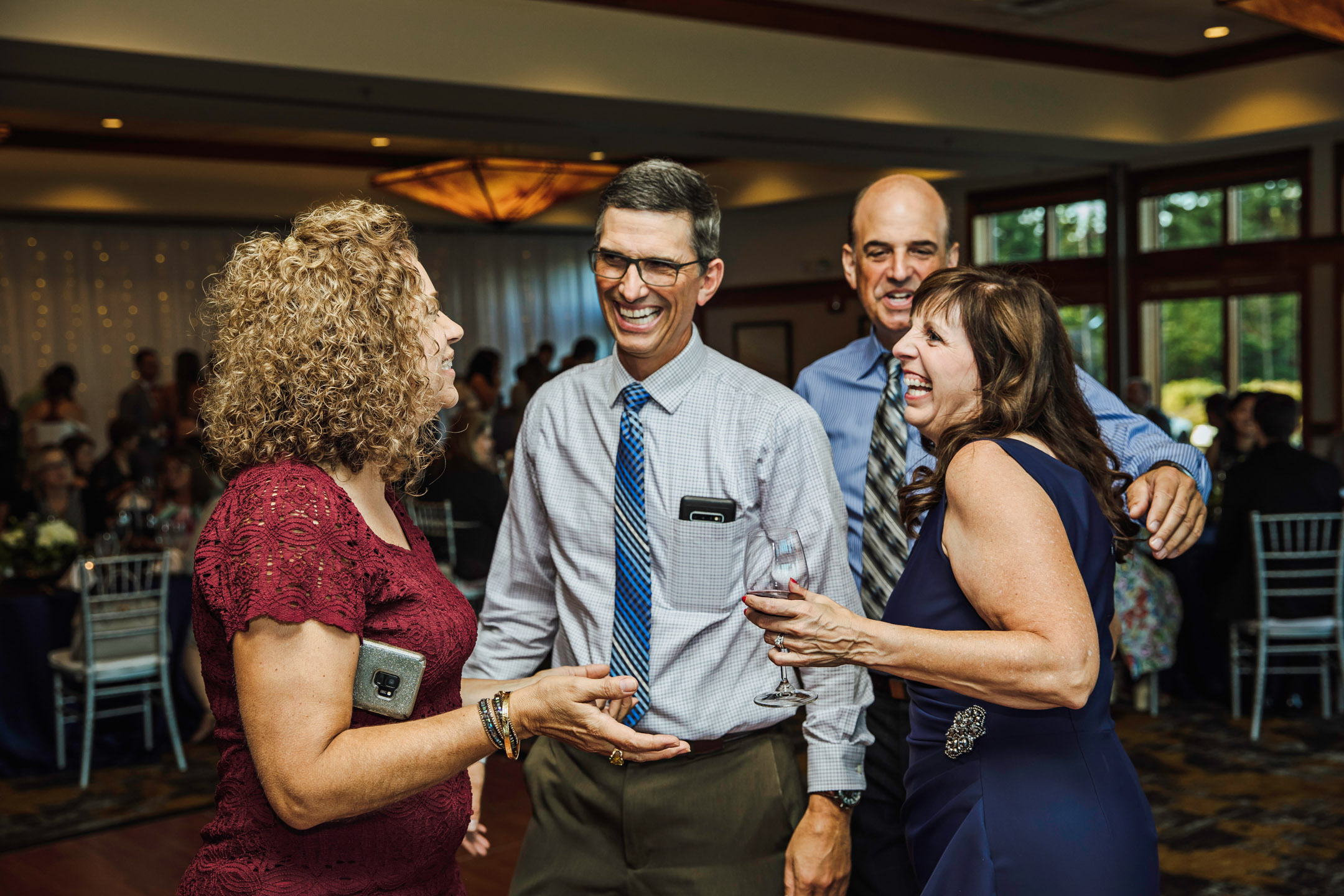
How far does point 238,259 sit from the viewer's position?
142 centimetres

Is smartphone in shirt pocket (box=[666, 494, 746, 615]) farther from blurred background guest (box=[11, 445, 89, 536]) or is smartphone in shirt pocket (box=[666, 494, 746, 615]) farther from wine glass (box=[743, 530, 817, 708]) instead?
blurred background guest (box=[11, 445, 89, 536])

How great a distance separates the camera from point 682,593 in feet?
6.13

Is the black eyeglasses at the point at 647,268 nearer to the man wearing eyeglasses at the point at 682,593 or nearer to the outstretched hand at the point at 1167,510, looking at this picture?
the man wearing eyeglasses at the point at 682,593

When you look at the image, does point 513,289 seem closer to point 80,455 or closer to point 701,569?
point 80,455

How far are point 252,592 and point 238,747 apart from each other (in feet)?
0.80

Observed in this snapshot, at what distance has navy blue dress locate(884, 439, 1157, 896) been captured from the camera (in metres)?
1.50

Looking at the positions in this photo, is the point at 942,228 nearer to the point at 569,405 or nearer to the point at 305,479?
the point at 569,405

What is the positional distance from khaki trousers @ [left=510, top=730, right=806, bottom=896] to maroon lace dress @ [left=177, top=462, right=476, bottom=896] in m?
0.42

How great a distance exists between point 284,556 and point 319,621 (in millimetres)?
79

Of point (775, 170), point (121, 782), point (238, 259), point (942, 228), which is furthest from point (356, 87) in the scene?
point (775, 170)

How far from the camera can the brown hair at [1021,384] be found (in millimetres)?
1620

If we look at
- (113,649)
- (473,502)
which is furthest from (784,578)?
(473,502)

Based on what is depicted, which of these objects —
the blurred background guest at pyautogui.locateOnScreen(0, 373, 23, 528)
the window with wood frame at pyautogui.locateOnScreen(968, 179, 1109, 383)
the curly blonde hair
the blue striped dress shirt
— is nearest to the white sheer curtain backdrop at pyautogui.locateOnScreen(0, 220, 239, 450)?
the blurred background guest at pyautogui.locateOnScreen(0, 373, 23, 528)

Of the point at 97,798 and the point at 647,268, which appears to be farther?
the point at 97,798
